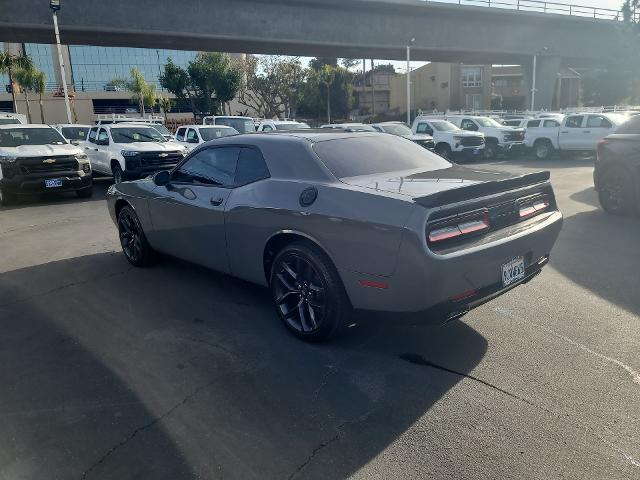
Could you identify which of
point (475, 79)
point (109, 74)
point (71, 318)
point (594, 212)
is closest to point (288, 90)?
point (475, 79)

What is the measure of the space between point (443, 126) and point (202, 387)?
18.5 metres

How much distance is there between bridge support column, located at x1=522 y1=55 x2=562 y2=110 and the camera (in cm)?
4009

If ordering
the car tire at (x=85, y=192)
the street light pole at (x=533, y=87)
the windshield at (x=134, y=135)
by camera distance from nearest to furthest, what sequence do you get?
Result: 1. the car tire at (x=85, y=192)
2. the windshield at (x=134, y=135)
3. the street light pole at (x=533, y=87)

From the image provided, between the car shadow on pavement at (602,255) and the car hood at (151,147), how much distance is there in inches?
372

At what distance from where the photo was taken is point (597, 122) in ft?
59.8

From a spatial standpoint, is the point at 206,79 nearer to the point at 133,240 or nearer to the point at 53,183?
the point at 53,183

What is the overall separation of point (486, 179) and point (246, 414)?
241 cm

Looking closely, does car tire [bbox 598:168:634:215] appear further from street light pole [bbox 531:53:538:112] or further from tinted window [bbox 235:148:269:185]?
street light pole [bbox 531:53:538:112]

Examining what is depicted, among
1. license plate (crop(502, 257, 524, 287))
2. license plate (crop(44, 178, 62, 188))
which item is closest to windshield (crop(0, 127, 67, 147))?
license plate (crop(44, 178, 62, 188))

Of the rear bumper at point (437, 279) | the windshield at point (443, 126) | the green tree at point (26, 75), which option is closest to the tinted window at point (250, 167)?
the rear bumper at point (437, 279)

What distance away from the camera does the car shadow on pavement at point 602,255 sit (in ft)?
16.4

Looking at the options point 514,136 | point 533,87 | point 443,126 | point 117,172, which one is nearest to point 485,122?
point 514,136

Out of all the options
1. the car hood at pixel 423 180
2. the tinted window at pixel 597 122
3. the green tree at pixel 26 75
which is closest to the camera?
the car hood at pixel 423 180

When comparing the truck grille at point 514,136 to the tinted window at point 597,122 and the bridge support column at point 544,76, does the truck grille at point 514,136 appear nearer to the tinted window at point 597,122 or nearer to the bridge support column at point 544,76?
the tinted window at point 597,122
